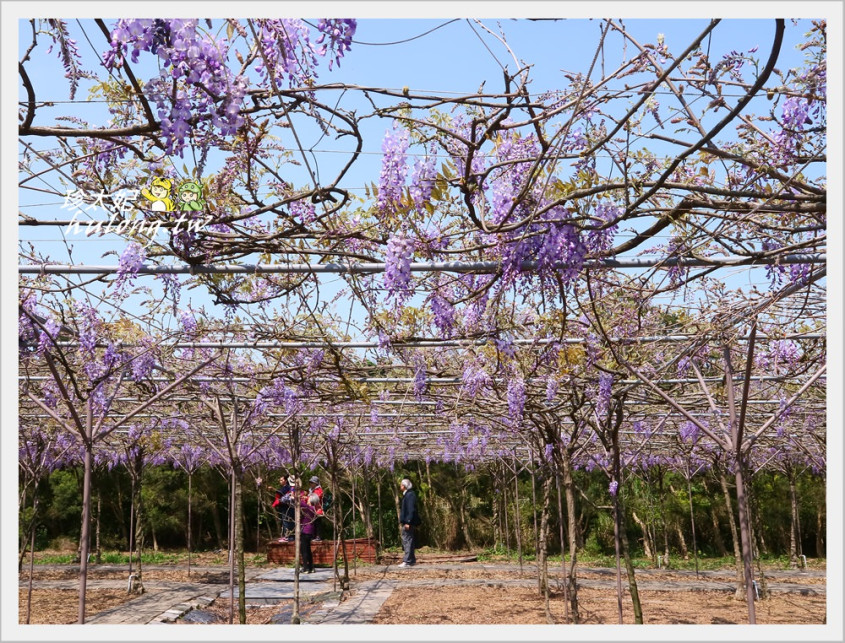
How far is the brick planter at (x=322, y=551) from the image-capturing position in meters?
15.1

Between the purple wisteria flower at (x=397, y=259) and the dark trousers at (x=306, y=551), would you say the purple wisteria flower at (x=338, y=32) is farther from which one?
the dark trousers at (x=306, y=551)

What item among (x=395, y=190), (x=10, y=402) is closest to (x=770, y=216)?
(x=395, y=190)

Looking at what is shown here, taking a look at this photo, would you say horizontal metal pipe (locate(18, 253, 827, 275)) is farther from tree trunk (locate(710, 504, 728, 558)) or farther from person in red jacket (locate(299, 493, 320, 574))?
tree trunk (locate(710, 504, 728, 558))

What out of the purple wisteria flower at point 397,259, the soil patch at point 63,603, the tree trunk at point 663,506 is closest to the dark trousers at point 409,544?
the tree trunk at point 663,506

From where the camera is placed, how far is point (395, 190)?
377 cm

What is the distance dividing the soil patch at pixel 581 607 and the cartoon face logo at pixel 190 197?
18.0ft

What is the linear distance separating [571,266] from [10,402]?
2.44 m

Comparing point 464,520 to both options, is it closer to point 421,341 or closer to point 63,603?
point 63,603

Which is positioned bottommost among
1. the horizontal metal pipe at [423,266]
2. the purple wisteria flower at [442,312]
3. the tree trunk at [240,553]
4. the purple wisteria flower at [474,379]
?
the tree trunk at [240,553]

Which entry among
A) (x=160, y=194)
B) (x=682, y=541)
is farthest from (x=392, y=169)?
(x=682, y=541)

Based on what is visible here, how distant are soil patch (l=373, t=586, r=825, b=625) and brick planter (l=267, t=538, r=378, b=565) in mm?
4785

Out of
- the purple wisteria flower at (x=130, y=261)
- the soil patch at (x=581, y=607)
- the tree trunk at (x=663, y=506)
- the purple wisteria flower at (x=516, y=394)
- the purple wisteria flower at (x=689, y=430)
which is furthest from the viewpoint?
the tree trunk at (x=663, y=506)

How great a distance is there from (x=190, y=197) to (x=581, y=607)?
22.9 ft

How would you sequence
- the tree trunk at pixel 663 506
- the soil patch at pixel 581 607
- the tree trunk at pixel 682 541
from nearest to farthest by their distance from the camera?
the soil patch at pixel 581 607, the tree trunk at pixel 663 506, the tree trunk at pixel 682 541
